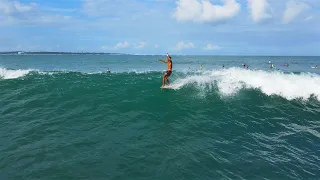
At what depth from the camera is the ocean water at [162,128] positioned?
7.46 metres

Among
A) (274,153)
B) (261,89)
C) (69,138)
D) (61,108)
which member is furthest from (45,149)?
(261,89)

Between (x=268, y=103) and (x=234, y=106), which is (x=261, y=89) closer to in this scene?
(x=268, y=103)

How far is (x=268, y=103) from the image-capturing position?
1445 centimetres

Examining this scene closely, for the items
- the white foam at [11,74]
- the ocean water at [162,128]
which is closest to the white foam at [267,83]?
the ocean water at [162,128]

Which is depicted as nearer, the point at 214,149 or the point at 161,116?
the point at 214,149

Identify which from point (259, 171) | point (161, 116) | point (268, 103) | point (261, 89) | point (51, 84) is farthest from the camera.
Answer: point (51, 84)

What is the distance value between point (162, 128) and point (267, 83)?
9.15 metres

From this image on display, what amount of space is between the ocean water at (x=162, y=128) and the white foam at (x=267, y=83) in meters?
0.06

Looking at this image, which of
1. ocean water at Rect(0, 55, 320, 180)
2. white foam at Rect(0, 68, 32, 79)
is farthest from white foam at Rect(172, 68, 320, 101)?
white foam at Rect(0, 68, 32, 79)

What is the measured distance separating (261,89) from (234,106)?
11.8 ft

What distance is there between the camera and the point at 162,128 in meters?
10.8

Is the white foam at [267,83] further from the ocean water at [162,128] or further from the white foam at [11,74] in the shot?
the white foam at [11,74]

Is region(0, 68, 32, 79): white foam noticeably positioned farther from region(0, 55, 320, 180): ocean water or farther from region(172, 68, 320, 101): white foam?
region(172, 68, 320, 101): white foam

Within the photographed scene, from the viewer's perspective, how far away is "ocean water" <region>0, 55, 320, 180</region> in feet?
24.5
